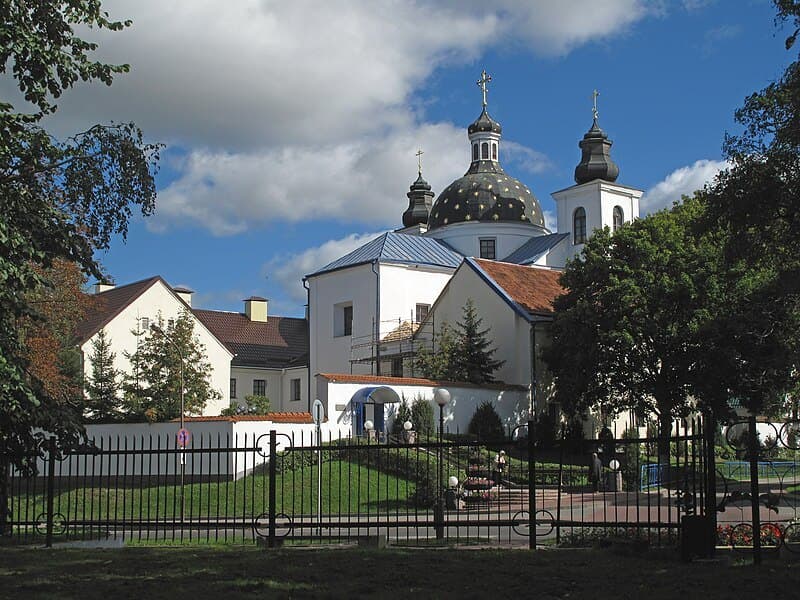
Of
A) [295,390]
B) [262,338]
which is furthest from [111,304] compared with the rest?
[262,338]

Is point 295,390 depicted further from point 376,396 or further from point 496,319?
point 376,396

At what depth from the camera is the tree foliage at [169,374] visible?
125 ft

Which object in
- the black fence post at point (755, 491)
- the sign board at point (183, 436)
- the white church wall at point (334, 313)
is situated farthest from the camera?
the white church wall at point (334, 313)

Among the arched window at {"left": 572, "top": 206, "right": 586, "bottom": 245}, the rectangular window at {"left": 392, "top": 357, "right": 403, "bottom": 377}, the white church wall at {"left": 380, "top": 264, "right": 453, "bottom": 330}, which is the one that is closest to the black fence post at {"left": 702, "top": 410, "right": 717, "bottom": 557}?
the rectangular window at {"left": 392, "top": 357, "right": 403, "bottom": 377}

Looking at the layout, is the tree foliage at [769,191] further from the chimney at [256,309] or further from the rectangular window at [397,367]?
the chimney at [256,309]

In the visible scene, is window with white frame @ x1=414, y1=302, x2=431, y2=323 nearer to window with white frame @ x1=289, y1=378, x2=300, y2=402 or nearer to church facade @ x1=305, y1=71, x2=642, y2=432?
church facade @ x1=305, y1=71, x2=642, y2=432

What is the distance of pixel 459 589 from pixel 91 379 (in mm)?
34927

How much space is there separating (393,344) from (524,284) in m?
7.53

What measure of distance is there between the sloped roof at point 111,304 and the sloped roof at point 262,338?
24.8 ft

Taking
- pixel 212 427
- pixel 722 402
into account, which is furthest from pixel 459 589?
pixel 722 402

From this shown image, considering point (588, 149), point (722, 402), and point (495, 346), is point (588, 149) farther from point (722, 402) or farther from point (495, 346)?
point (722, 402)

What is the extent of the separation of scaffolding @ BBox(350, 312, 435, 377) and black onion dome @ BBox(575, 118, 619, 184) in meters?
16.8

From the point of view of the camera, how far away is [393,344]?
4822cm

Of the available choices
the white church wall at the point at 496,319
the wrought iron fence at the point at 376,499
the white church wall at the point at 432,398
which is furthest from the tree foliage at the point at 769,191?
the white church wall at the point at 496,319
